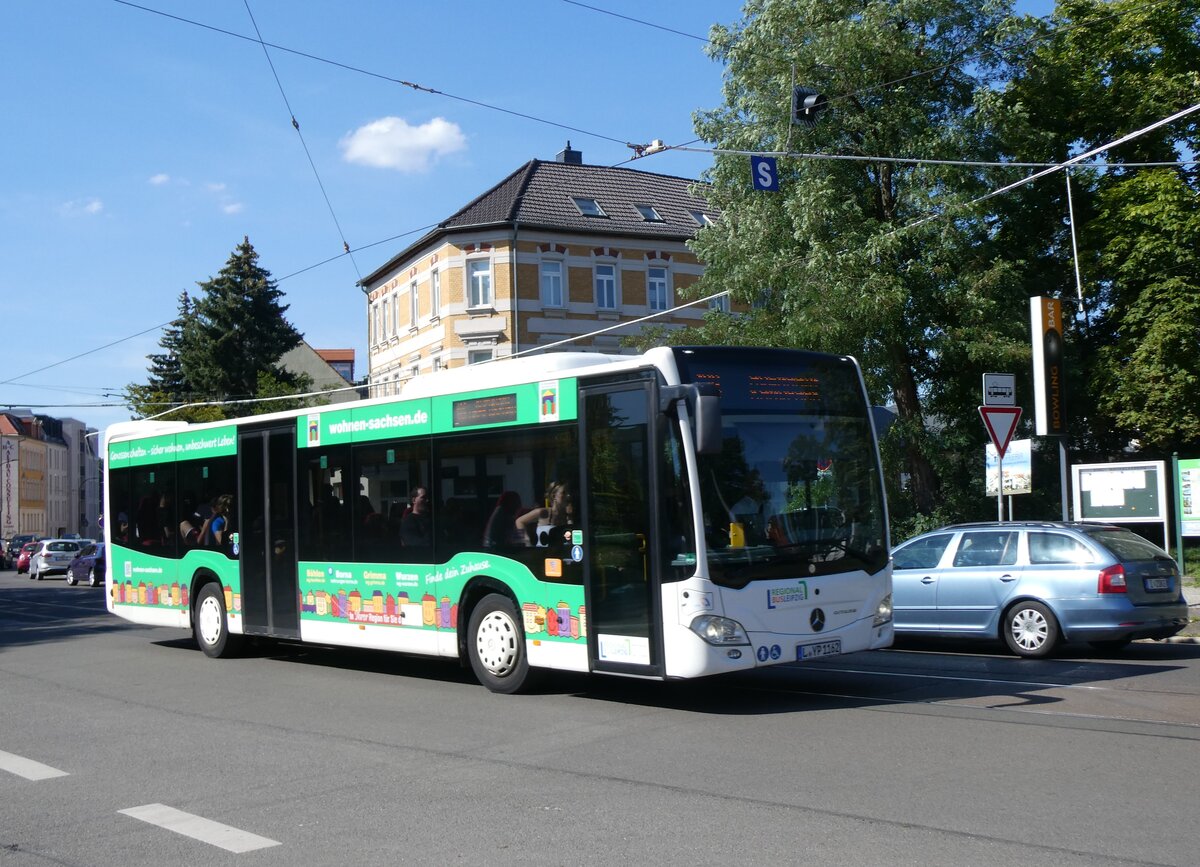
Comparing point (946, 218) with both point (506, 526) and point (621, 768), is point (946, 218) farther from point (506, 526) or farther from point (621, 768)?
point (621, 768)

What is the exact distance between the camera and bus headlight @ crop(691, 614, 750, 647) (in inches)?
387

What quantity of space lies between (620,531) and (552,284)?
3437 cm

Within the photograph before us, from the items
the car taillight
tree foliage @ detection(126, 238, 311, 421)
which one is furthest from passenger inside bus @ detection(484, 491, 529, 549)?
tree foliage @ detection(126, 238, 311, 421)

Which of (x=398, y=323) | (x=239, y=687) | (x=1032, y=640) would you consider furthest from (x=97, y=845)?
(x=398, y=323)

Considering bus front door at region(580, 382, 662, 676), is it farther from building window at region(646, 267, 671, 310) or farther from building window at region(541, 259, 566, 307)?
building window at region(646, 267, 671, 310)

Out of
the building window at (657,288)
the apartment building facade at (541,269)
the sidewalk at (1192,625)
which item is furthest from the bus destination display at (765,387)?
the building window at (657,288)

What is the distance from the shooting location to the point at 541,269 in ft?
144

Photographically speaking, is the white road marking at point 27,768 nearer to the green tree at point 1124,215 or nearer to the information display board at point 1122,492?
the information display board at point 1122,492

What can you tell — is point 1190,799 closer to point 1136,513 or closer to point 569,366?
point 569,366

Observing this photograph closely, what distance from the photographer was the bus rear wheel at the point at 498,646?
11.5 metres

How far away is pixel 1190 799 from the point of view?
6.70m

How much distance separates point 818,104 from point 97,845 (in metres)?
14.3

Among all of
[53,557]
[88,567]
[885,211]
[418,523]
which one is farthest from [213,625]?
[53,557]

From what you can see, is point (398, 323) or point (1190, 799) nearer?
point (1190, 799)
